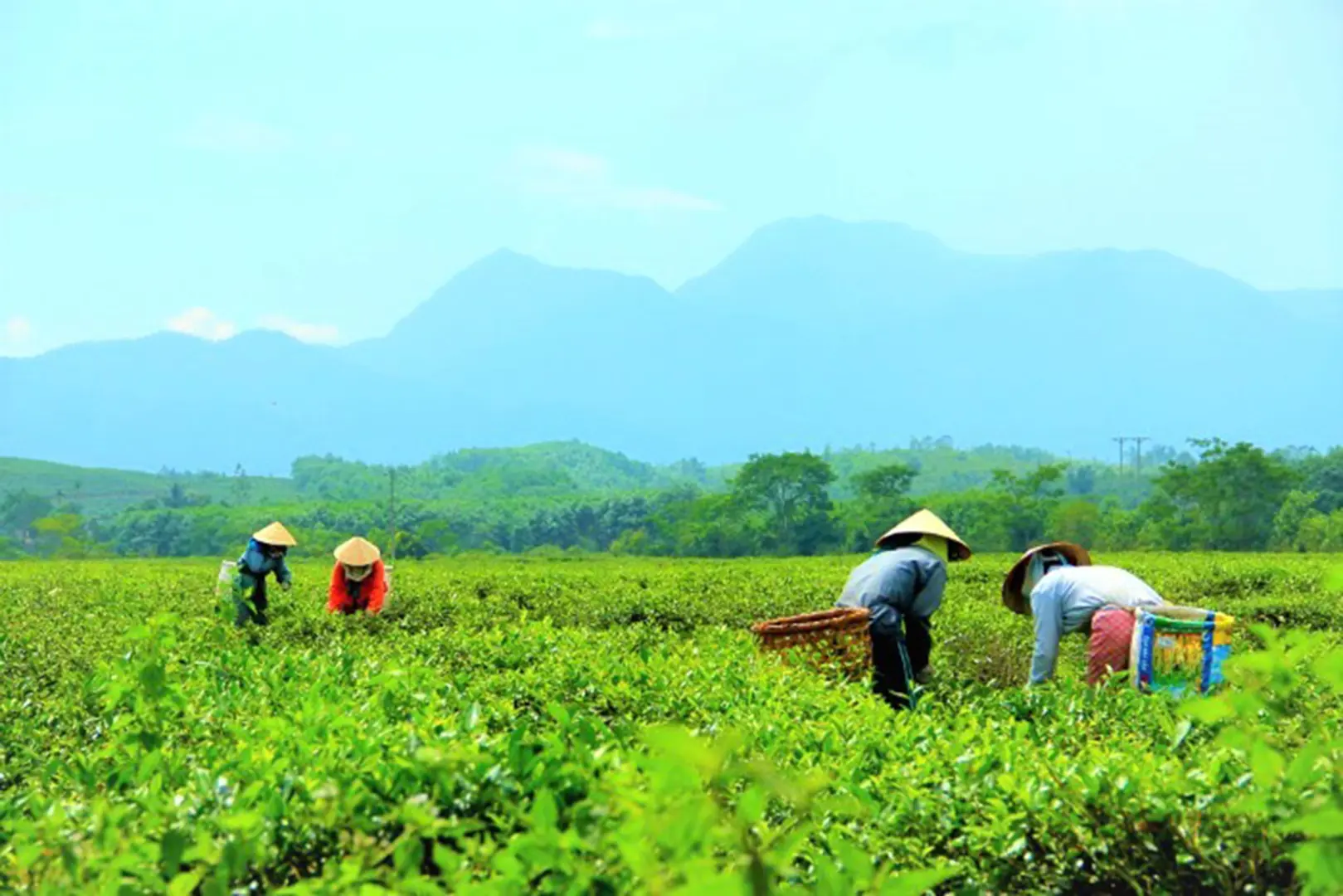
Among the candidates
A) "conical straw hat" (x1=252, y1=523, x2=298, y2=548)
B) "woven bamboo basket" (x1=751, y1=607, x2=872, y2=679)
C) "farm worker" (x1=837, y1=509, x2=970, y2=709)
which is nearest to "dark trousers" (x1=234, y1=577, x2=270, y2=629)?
"conical straw hat" (x1=252, y1=523, x2=298, y2=548)

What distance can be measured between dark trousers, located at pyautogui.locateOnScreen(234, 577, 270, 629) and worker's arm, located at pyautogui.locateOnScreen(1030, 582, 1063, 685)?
5.73 meters

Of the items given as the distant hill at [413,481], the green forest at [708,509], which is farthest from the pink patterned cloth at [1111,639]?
the distant hill at [413,481]

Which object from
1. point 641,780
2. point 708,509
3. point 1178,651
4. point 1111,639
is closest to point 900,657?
point 1111,639

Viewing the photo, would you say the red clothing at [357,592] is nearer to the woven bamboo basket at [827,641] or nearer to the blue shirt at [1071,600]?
the woven bamboo basket at [827,641]

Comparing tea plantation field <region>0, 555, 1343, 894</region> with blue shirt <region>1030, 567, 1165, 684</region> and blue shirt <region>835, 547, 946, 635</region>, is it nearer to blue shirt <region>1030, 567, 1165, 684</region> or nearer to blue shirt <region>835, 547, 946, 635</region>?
blue shirt <region>1030, 567, 1165, 684</region>

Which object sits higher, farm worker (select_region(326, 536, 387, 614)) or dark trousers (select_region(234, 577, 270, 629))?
farm worker (select_region(326, 536, 387, 614))

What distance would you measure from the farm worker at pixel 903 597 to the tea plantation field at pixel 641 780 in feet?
1.52

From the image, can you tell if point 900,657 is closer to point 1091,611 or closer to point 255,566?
point 1091,611

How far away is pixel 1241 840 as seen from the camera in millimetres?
2910

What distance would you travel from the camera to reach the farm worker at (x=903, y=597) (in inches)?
259

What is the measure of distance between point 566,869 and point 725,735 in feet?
1.97

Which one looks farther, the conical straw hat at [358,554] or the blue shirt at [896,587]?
the conical straw hat at [358,554]

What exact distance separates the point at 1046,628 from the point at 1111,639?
13.9 inches

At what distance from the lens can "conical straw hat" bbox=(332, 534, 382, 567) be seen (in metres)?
9.05
